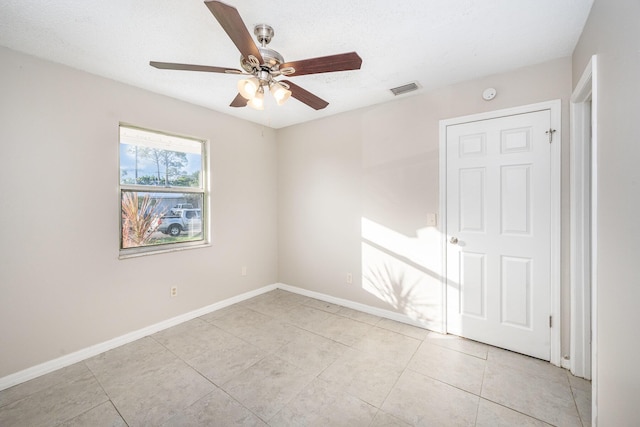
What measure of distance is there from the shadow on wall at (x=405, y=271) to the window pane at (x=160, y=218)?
6.91 ft

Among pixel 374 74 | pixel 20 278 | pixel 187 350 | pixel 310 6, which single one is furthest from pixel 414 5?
pixel 20 278

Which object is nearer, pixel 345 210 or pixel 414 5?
pixel 414 5

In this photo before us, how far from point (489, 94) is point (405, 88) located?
2.49 ft

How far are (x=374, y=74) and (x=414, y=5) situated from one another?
0.82 m

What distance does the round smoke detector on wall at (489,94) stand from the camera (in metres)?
2.36

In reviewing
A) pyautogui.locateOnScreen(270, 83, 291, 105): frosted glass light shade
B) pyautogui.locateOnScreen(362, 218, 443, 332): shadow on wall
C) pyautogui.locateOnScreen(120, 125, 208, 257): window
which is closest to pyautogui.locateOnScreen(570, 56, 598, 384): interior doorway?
pyautogui.locateOnScreen(362, 218, 443, 332): shadow on wall

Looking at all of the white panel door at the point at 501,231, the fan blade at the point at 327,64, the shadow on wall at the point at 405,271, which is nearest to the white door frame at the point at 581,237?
the white panel door at the point at 501,231

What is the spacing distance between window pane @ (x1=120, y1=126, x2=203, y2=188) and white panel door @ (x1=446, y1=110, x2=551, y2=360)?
2.89 meters

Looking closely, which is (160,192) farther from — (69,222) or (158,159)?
(69,222)

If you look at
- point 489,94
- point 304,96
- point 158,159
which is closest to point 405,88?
point 489,94

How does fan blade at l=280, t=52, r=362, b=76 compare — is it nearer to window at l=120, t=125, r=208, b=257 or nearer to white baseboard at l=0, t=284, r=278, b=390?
window at l=120, t=125, r=208, b=257

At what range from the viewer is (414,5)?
157 centimetres

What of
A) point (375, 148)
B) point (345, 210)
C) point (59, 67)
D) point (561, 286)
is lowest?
point (561, 286)

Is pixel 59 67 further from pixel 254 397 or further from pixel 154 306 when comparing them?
pixel 254 397
